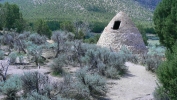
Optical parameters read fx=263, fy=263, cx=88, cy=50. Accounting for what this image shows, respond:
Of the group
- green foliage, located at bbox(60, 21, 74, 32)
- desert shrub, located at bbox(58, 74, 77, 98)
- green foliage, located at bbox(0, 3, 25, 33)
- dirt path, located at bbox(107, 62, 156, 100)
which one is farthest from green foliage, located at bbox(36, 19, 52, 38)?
desert shrub, located at bbox(58, 74, 77, 98)

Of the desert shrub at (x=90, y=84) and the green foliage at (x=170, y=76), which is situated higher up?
the green foliage at (x=170, y=76)

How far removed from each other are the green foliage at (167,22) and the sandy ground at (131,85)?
14.9 ft

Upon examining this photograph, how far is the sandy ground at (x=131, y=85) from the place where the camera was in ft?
33.4

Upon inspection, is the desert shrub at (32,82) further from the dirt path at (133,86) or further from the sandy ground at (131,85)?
the dirt path at (133,86)

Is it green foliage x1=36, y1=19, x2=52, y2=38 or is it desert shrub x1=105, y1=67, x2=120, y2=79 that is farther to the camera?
green foliage x1=36, y1=19, x2=52, y2=38

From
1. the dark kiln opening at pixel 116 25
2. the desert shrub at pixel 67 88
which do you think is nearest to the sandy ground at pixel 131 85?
the desert shrub at pixel 67 88

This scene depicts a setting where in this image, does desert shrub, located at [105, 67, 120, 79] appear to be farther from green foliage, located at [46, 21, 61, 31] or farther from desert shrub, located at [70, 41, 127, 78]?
green foliage, located at [46, 21, 61, 31]

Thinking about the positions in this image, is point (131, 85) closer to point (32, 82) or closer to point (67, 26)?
point (32, 82)

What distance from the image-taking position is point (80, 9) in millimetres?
57719

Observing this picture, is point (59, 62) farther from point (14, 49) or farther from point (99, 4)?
point (99, 4)

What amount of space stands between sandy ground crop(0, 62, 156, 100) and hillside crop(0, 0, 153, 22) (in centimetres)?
3853

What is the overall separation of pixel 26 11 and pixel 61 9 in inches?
294

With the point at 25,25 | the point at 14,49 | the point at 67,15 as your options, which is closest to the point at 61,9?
the point at 67,15

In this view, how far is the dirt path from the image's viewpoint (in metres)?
10.2
